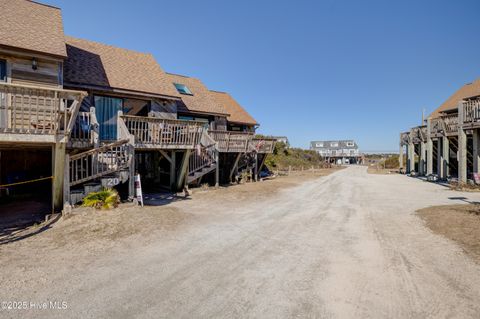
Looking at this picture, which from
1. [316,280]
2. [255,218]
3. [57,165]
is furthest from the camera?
[255,218]

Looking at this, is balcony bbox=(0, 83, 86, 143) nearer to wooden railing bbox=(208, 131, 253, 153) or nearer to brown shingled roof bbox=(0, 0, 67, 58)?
brown shingled roof bbox=(0, 0, 67, 58)

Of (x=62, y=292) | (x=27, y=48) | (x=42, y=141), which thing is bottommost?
(x=62, y=292)

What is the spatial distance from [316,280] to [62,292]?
430cm

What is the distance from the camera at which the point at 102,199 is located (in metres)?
9.33

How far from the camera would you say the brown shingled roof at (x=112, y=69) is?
1370 centimetres

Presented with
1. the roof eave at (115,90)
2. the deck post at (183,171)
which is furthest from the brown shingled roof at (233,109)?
the deck post at (183,171)

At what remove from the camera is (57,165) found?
27.6ft

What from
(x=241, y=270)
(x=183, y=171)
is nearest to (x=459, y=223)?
(x=241, y=270)

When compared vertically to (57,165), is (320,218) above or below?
below

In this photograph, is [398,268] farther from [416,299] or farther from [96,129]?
[96,129]

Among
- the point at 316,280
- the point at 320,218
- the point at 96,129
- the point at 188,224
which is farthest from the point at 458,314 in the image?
the point at 96,129

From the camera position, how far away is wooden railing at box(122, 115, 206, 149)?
11.7 m

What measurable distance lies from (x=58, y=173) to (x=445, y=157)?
87.4ft

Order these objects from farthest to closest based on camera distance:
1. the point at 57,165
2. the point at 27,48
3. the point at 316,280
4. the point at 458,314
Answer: the point at 27,48
the point at 57,165
the point at 316,280
the point at 458,314
